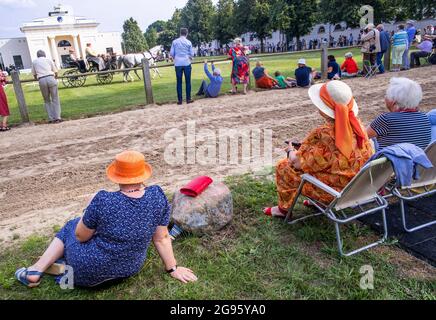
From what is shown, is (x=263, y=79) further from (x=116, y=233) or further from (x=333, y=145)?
(x=116, y=233)

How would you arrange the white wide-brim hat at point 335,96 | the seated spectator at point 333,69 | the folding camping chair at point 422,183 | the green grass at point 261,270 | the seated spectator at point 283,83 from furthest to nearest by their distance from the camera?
1. the seated spectator at point 333,69
2. the seated spectator at point 283,83
3. the folding camping chair at point 422,183
4. the white wide-brim hat at point 335,96
5. the green grass at point 261,270

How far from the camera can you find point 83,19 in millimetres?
72125

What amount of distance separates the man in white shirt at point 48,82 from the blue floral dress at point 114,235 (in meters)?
7.33

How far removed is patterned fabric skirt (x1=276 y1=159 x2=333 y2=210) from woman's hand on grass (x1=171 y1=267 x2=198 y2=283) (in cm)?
117

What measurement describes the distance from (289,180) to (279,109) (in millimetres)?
5693

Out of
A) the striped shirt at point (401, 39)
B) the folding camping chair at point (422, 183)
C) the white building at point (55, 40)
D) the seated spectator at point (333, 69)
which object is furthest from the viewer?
the white building at point (55, 40)

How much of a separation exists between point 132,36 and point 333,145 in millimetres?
78116

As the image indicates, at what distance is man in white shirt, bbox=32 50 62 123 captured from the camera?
9.22 m

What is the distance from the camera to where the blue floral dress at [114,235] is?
8.26 feet

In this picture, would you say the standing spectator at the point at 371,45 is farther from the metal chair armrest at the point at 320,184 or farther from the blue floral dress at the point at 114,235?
the blue floral dress at the point at 114,235

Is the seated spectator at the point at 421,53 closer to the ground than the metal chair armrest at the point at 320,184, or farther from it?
closer to the ground

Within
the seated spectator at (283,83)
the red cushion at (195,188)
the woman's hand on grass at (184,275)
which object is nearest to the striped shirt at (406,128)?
the red cushion at (195,188)
